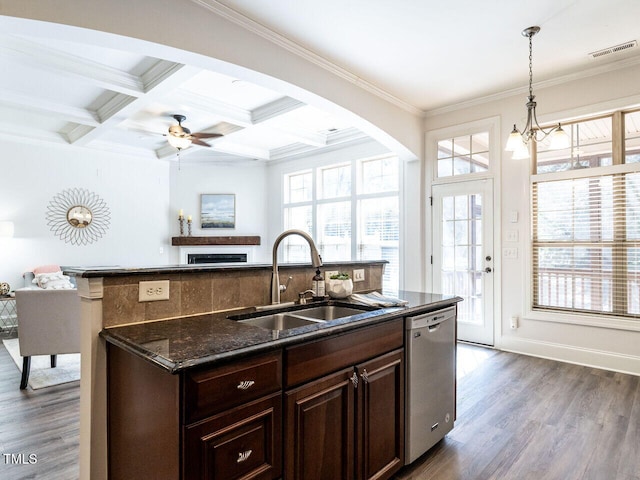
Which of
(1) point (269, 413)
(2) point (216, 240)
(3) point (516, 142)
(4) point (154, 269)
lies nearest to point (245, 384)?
(1) point (269, 413)

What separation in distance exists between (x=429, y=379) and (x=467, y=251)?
9.08ft

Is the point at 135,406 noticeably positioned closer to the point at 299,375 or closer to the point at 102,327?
the point at 102,327

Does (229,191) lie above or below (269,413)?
above

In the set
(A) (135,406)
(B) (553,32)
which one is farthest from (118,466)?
(B) (553,32)

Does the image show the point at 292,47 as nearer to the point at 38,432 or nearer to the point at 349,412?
the point at 349,412

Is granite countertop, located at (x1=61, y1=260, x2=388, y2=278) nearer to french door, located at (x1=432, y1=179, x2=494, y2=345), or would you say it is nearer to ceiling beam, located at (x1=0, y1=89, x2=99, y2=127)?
french door, located at (x1=432, y1=179, x2=494, y2=345)

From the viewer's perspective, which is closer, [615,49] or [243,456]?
[243,456]

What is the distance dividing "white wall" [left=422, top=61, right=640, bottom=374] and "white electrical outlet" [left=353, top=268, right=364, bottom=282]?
7.52 feet

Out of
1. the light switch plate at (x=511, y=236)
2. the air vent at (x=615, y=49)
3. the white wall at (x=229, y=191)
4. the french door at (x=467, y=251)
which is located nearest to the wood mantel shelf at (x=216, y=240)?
the white wall at (x=229, y=191)

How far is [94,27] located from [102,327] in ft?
6.07

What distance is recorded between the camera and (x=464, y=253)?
14.7 ft

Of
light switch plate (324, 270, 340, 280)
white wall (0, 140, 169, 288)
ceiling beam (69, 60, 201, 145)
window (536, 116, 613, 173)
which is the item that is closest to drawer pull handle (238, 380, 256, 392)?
light switch plate (324, 270, 340, 280)

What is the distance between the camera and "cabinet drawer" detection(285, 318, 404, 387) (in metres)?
1.36

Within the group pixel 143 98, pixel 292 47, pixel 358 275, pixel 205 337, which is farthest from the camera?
pixel 143 98
